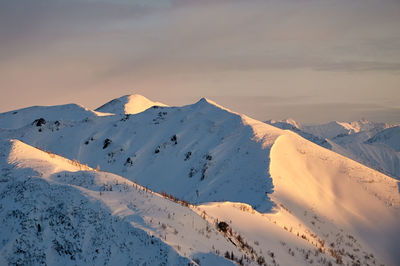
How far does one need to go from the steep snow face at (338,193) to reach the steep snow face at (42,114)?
152ft

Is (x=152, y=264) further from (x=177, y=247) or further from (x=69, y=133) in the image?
(x=69, y=133)

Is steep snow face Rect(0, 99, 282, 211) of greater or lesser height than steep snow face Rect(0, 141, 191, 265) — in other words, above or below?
below

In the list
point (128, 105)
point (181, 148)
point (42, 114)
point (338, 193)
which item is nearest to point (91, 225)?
point (338, 193)

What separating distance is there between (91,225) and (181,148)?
30345mm

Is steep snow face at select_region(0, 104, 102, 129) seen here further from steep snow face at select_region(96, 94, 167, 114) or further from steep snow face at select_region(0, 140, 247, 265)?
steep snow face at select_region(0, 140, 247, 265)

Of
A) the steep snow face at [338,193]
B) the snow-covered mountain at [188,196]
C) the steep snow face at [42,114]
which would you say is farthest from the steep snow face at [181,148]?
the steep snow face at [42,114]

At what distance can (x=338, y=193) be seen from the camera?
2786 cm

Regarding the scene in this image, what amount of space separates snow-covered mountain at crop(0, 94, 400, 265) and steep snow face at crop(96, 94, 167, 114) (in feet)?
79.1

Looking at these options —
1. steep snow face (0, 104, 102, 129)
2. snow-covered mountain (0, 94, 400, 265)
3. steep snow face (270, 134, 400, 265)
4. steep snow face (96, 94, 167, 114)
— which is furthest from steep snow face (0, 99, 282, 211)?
steep snow face (96, 94, 167, 114)

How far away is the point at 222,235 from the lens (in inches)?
377

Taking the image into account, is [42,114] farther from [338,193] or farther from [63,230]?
[63,230]

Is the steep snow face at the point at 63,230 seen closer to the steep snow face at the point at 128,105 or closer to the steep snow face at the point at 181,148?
the steep snow face at the point at 181,148

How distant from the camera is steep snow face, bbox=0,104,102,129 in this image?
67312 millimetres

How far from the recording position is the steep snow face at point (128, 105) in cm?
7731
